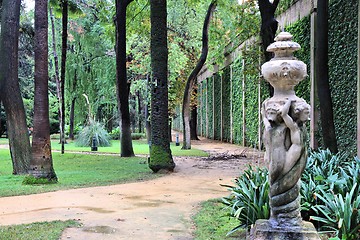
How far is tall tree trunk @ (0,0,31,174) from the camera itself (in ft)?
38.3

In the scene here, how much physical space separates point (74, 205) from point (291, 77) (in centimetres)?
526

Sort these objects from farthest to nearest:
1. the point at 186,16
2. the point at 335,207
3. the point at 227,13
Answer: the point at 186,16 < the point at 227,13 < the point at 335,207

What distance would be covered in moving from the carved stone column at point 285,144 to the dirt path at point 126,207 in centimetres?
179

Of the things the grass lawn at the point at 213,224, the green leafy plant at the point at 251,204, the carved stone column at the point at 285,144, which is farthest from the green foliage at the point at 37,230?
the carved stone column at the point at 285,144

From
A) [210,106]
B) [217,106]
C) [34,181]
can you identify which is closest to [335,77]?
[34,181]

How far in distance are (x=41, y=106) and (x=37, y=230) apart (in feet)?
16.8

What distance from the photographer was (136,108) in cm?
3897

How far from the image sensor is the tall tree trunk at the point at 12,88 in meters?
11.7

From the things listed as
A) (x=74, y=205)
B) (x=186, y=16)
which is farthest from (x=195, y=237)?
(x=186, y=16)

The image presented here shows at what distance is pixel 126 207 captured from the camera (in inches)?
294

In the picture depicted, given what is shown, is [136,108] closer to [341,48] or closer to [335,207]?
[341,48]

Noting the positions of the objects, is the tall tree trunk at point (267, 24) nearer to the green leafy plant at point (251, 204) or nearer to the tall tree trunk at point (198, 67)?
the green leafy plant at point (251, 204)

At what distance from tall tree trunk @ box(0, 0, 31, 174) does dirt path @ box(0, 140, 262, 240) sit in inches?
135

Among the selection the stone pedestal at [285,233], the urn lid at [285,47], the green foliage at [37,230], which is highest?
the urn lid at [285,47]
